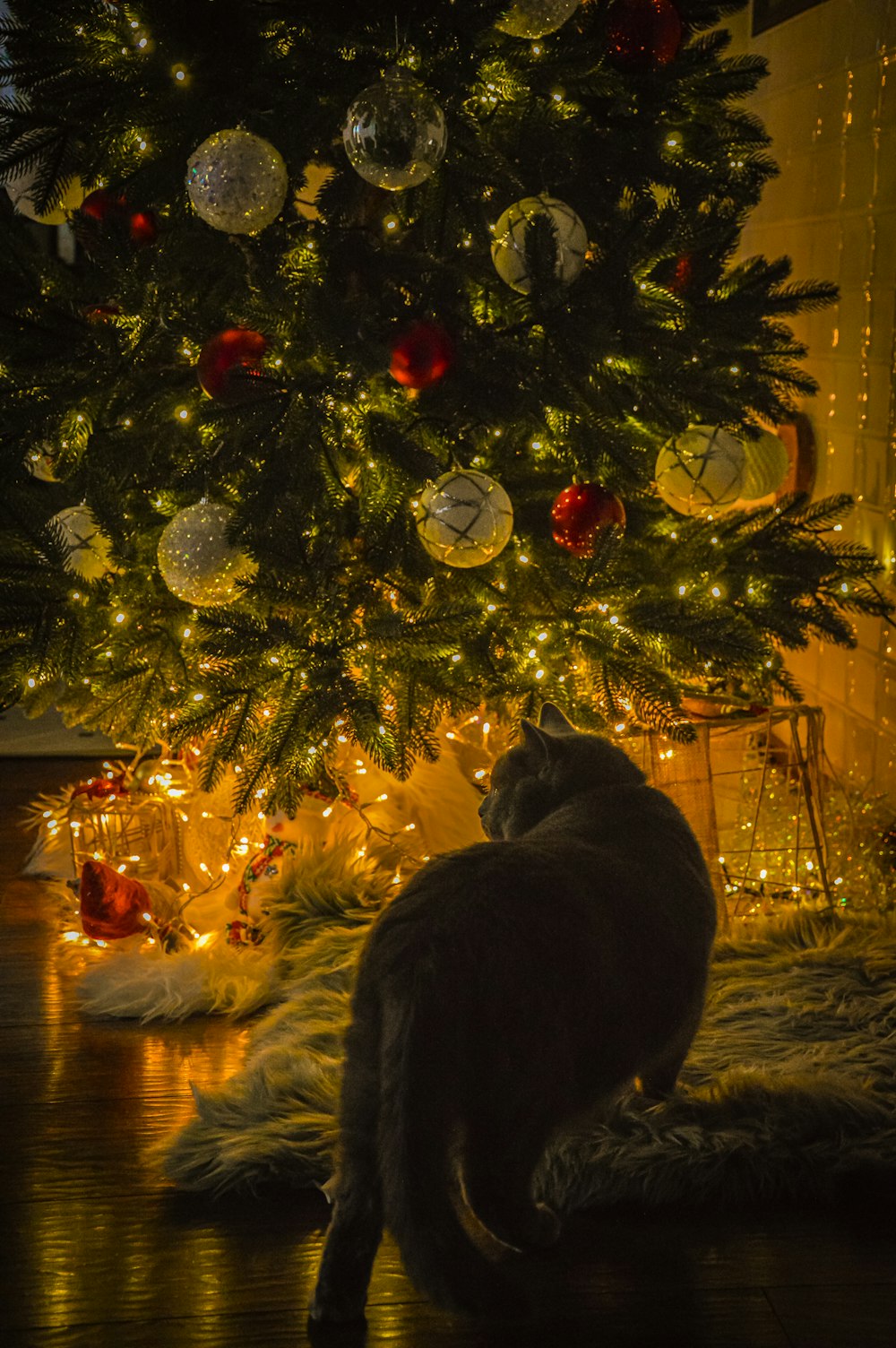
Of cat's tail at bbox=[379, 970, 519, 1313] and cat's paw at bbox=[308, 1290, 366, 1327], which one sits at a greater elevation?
cat's tail at bbox=[379, 970, 519, 1313]

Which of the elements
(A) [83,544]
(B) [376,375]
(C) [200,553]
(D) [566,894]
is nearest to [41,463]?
(A) [83,544]

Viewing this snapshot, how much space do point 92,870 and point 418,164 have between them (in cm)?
116

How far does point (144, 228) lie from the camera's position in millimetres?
1719

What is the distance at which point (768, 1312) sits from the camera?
43.6 inches

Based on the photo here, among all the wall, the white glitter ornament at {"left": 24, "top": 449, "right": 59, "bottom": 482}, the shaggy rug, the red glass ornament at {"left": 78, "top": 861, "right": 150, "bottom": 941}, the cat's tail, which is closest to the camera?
the cat's tail

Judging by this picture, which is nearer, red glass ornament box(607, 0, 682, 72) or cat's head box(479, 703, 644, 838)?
cat's head box(479, 703, 644, 838)

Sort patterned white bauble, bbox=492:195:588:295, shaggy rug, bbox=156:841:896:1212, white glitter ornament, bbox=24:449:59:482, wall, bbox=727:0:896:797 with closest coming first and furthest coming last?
shaggy rug, bbox=156:841:896:1212
patterned white bauble, bbox=492:195:588:295
white glitter ornament, bbox=24:449:59:482
wall, bbox=727:0:896:797

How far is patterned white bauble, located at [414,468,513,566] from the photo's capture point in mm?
1552

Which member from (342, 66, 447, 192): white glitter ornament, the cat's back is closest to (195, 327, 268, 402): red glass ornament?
(342, 66, 447, 192): white glitter ornament

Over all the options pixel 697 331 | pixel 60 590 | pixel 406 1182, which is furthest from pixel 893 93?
pixel 406 1182

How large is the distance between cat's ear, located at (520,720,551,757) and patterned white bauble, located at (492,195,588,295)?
1.90ft

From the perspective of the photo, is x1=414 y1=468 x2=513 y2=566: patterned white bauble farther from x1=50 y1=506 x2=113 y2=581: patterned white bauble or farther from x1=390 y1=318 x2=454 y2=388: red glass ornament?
x1=50 y1=506 x2=113 y2=581: patterned white bauble

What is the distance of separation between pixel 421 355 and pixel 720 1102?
37.1 inches

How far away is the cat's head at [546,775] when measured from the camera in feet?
4.45
